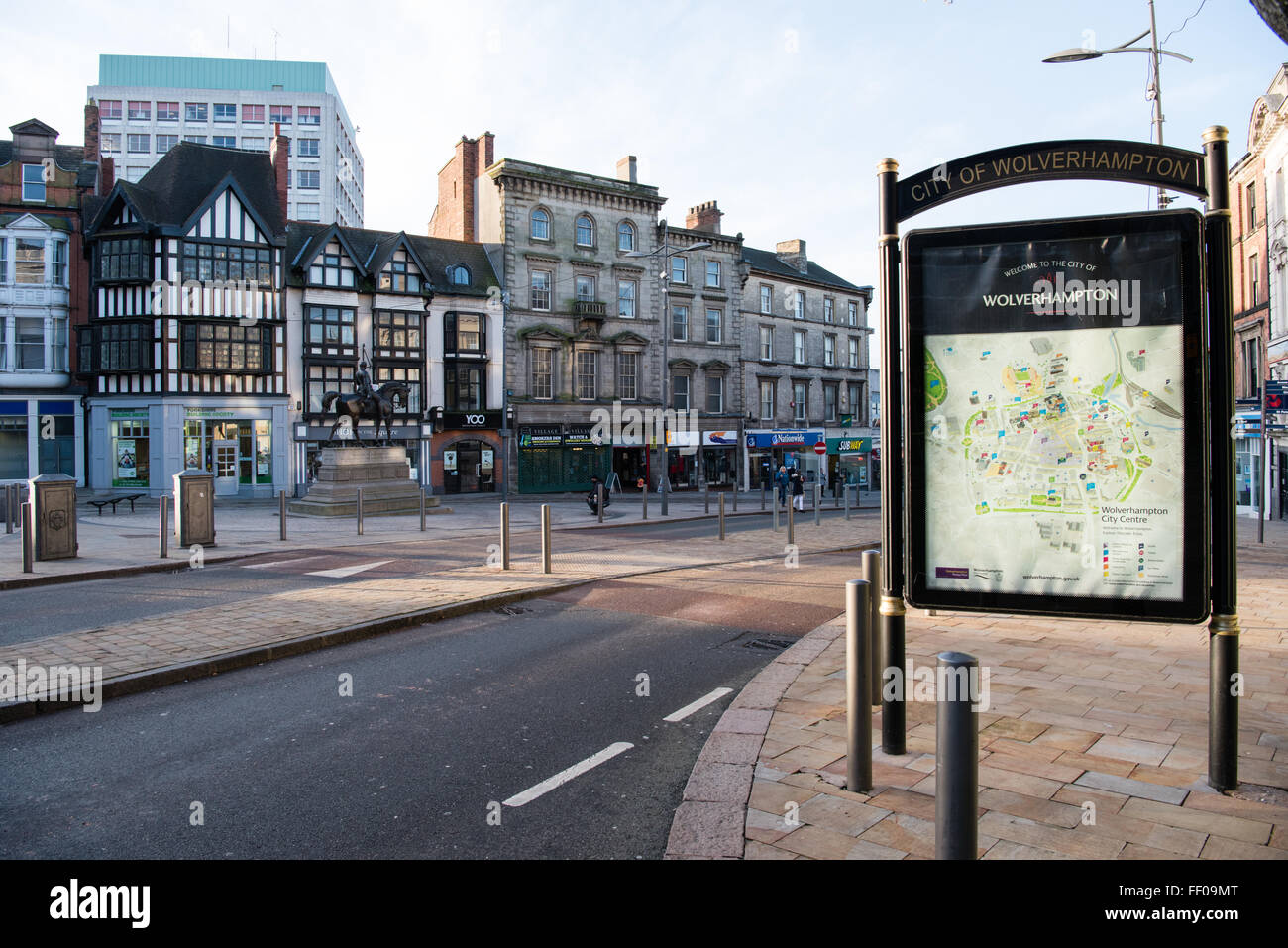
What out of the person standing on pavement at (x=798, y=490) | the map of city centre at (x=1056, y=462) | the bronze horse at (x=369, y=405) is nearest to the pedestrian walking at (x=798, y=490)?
the person standing on pavement at (x=798, y=490)

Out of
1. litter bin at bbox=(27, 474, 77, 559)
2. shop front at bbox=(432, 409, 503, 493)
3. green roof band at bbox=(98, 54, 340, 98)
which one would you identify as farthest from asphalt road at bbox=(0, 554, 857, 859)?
green roof band at bbox=(98, 54, 340, 98)

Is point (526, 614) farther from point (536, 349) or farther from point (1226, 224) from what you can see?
point (536, 349)

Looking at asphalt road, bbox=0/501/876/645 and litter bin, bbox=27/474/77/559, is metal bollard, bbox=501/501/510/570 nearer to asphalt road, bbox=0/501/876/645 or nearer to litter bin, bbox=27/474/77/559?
A: asphalt road, bbox=0/501/876/645

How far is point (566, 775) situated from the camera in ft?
14.9

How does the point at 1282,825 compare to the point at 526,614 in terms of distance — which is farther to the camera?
the point at 526,614

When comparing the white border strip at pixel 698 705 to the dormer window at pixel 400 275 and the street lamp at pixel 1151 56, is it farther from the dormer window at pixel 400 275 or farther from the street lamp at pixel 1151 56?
the dormer window at pixel 400 275

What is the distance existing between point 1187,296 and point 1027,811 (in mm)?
2560

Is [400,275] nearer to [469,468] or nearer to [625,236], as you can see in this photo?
[469,468]

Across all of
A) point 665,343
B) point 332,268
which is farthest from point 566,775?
point 332,268

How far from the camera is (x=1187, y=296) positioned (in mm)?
4016

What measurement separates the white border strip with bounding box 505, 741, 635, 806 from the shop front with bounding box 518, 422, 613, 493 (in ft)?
123

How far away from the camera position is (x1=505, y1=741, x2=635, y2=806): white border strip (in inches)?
166

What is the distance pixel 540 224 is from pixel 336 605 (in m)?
36.9
